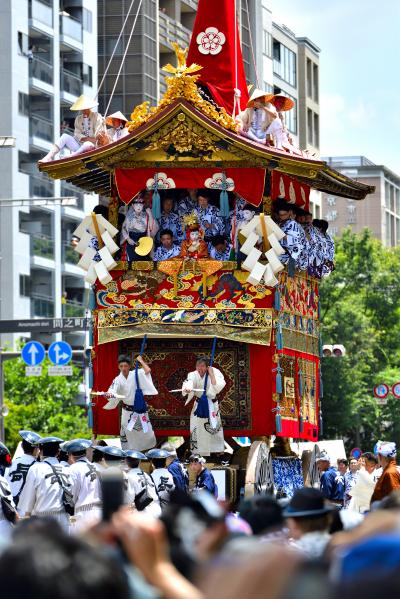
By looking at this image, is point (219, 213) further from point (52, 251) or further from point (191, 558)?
point (52, 251)

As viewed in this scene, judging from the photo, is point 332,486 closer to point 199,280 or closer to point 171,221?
point 199,280

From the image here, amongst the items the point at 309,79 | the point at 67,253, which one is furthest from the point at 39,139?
the point at 309,79

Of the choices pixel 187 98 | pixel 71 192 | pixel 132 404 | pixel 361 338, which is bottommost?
pixel 132 404

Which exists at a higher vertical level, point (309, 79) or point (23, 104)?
point (309, 79)

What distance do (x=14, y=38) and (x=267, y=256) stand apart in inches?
1452

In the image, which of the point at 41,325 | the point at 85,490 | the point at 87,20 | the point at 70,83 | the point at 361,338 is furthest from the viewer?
the point at 87,20

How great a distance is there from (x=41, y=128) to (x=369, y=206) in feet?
155

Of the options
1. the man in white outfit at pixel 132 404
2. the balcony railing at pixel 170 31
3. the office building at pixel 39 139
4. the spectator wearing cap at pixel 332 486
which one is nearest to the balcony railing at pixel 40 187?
the office building at pixel 39 139

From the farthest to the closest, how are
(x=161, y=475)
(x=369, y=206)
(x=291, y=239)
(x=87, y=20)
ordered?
(x=369, y=206), (x=87, y=20), (x=291, y=239), (x=161, y=475)

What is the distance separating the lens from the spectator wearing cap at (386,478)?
50.0 ft

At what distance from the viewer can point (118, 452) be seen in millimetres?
15742

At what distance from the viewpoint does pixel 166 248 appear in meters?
19.5

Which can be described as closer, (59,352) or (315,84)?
(59,352)

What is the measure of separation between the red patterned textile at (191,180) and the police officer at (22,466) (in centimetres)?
477
